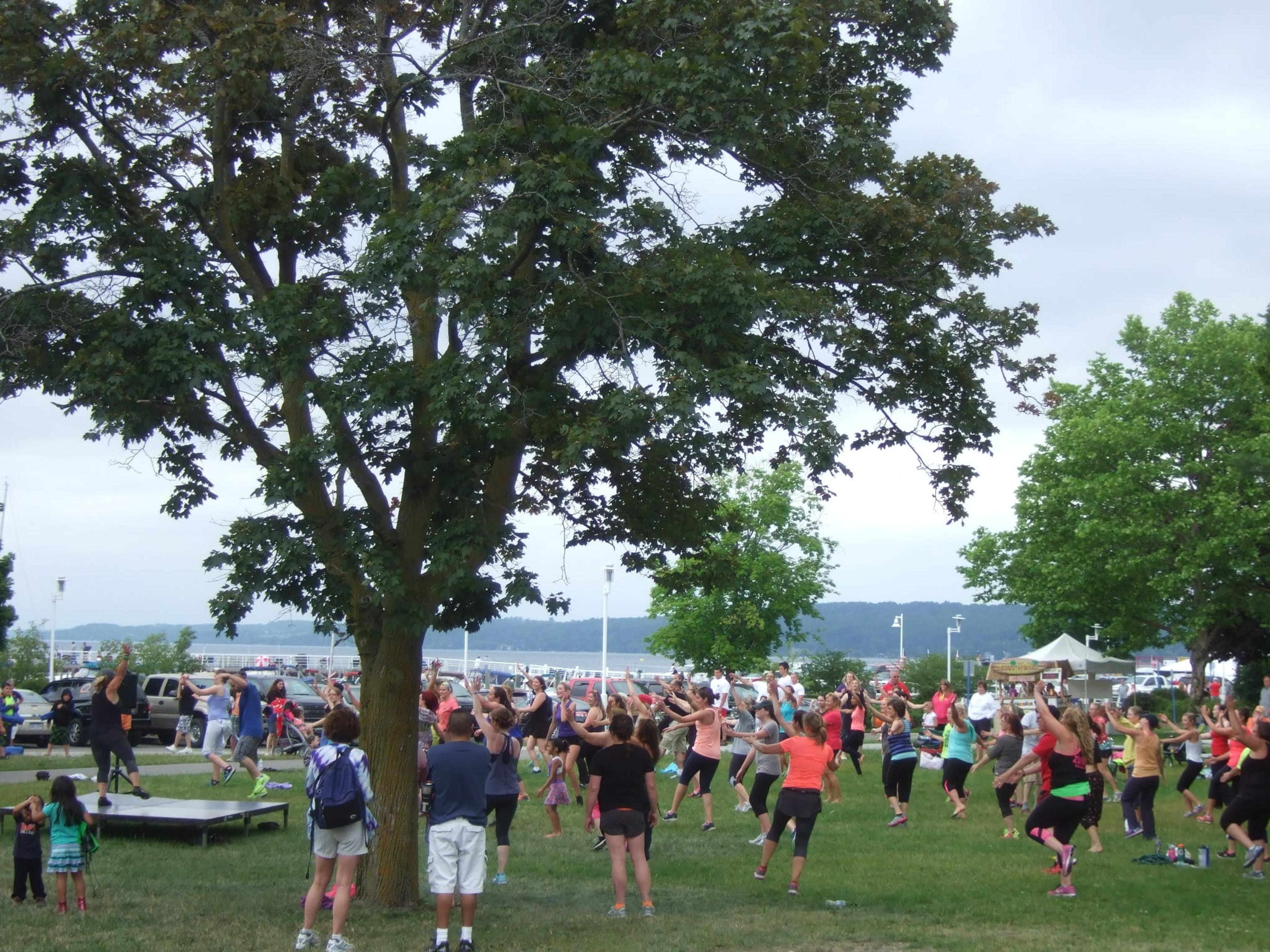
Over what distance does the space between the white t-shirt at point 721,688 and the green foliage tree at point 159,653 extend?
125 ft

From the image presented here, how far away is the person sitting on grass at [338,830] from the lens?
8305 millimetres

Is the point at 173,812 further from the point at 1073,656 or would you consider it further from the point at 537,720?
the point at 1073,656

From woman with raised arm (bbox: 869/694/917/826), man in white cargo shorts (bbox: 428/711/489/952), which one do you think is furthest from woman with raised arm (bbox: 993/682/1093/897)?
man in white cargo shorts (bbox: 428/711/489/952)

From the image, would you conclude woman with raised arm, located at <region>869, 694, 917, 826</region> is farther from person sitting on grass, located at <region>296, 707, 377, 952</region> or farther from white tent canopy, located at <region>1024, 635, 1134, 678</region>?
white tent canopy, located at <region>1024, 635, 1134, 678</region>

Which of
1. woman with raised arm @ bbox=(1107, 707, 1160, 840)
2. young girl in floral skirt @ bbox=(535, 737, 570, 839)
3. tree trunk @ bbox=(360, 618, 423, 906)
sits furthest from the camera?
young girl in floral skirt @ bbox=(535, 737, 570, 839)

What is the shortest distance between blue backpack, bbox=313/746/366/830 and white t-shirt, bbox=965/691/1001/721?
581 inches

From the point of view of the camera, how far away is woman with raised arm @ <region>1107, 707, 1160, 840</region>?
14102 millimetres

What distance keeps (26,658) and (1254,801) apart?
5614 centimetres

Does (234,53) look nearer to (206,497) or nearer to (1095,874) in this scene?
(206,497)

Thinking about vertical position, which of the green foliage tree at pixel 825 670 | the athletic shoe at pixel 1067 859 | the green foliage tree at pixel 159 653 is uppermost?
the athletic shoe at pixel 1067 859

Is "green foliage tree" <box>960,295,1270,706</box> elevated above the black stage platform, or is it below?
above

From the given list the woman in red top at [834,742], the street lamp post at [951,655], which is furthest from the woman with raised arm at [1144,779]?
the street lamp post at [951,655]

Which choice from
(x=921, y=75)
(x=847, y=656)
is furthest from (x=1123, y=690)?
(x=921, y=75)

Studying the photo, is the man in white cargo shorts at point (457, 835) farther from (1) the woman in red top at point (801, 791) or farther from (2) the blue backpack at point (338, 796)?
(1) the woman in red top at point (801, 791)
